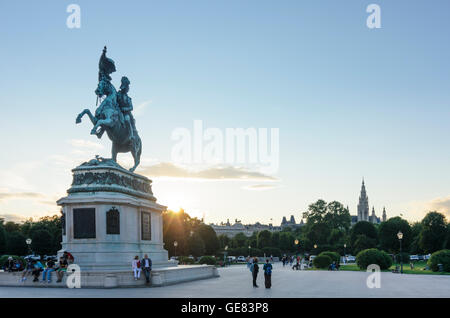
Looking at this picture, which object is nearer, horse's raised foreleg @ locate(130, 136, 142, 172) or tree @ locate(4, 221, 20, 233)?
horse's raised foreleg @ locate(130, 136, 142, 172)

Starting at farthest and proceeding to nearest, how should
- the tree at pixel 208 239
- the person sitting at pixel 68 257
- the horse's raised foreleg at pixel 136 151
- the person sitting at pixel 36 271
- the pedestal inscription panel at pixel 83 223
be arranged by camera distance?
the tree at pixel 208 239, the horse's raised foreleg at pixel 136 151, the pedestal inscription panel at pixel 83 223, the person sitting at pixel 68 257, the person sitting at pixel 36 271

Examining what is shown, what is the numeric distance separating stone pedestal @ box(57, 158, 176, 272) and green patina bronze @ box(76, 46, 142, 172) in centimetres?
229

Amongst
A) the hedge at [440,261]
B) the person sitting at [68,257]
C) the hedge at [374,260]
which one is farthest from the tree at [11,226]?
the person sitting at [68,257]

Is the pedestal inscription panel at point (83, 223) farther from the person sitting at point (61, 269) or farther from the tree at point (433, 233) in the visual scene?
the tree at point (433, 233)

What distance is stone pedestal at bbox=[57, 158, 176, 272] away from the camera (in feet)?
93.4

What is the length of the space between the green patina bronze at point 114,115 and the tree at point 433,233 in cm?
7449

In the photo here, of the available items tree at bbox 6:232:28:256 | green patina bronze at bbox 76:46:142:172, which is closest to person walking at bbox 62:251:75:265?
green patina bronze at bbox 76:46:142:172

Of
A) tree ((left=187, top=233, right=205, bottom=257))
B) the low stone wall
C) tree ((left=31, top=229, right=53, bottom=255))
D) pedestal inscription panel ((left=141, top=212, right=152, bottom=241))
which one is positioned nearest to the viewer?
the low stone wall

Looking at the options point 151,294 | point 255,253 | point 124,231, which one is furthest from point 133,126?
point 255,253

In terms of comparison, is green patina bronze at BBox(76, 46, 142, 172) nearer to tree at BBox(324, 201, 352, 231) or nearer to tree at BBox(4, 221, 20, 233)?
tree at BBox(4, 221, 20, 233)

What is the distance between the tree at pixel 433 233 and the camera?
310ft

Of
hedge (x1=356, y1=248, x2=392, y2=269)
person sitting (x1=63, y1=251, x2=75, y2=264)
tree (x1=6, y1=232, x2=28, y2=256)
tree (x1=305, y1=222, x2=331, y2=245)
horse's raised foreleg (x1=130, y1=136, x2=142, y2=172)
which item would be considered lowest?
tree (x1=305, y1=222, x2=331, y2=245)
